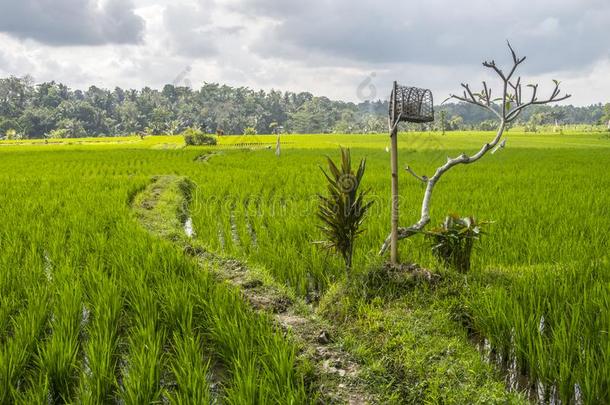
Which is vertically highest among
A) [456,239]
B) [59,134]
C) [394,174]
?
[59,134]

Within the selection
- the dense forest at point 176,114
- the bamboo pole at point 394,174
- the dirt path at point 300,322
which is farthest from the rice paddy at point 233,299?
the dense forest at point 176,114

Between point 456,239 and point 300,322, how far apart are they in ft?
5.37

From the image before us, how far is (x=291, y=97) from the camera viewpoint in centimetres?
9075

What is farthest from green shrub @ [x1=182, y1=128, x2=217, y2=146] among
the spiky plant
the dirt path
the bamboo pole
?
the bamboo pole

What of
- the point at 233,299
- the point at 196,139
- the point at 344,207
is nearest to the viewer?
the point at 233,299

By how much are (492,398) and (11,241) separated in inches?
200

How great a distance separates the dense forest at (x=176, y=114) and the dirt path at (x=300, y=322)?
46.7 m

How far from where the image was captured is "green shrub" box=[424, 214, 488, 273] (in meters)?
3.84

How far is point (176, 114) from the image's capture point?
68.9m

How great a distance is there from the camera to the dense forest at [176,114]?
200ft

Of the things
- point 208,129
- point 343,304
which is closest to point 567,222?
point 343,304

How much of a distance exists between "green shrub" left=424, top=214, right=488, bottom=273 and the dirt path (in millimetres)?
1372

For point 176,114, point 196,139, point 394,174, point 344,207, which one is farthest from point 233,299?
point 176,114

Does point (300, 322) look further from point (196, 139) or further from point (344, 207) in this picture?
point (196, 139)
